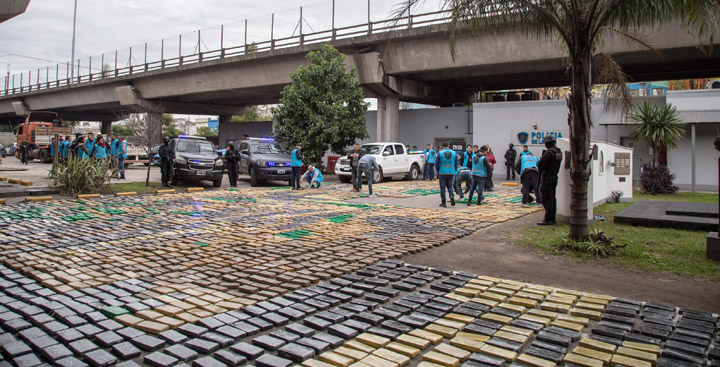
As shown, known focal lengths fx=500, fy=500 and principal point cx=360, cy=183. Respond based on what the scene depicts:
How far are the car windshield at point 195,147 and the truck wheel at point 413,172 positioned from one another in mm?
8868

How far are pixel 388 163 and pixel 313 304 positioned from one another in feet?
56.5

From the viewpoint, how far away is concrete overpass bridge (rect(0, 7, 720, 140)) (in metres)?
22.0

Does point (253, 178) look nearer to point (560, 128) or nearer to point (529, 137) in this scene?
point (529, 137)

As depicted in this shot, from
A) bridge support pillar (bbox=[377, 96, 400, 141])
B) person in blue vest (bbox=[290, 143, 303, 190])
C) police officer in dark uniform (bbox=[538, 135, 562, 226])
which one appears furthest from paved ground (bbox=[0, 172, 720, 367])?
bridge support pillar (bbox=[377, 96, 400, 141])

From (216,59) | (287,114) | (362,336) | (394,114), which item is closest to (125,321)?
(362,336)

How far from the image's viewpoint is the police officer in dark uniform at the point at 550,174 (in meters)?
9.44

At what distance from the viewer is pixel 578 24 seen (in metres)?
6.99

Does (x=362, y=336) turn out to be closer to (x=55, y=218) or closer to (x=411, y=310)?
(x=411, y=310)

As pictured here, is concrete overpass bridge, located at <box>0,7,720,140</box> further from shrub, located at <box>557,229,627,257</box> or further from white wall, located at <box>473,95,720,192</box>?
shrub, located at <box>557,229,627,257</box>

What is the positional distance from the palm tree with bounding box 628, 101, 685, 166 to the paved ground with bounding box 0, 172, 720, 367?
12251mm

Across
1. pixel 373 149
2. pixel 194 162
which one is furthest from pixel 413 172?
pixel 194 162

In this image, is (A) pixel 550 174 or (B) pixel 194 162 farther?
(B) pixel 194 162

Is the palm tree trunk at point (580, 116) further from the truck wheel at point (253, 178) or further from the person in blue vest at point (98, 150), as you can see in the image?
the person in blue vest at point (98, 150)

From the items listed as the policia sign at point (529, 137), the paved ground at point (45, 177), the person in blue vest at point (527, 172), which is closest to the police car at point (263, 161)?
the paved ground at point (45, 177)
